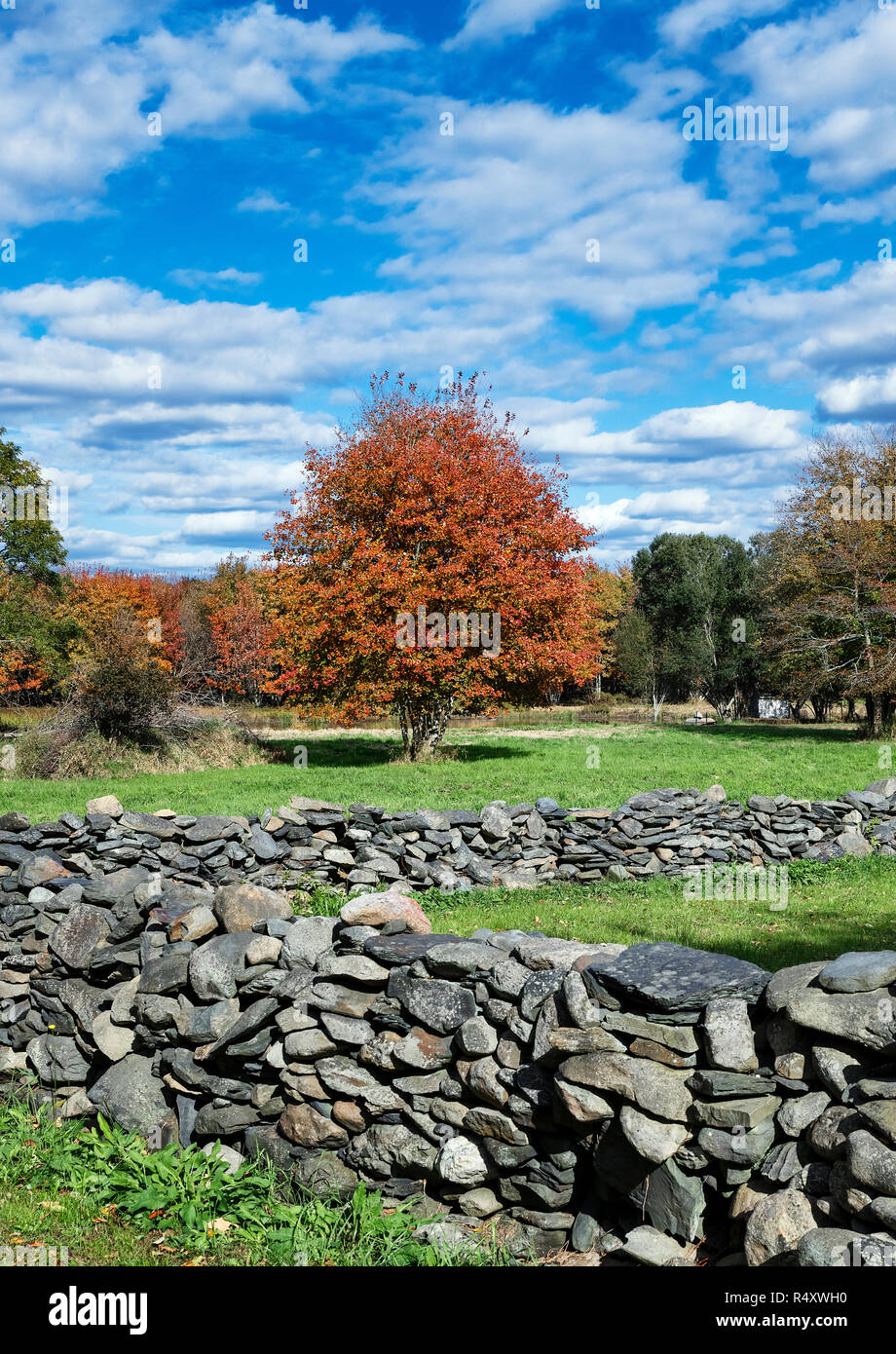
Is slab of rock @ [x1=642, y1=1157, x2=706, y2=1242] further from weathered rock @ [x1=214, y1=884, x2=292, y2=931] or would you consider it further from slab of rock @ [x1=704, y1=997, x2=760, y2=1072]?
weathered rock @ [x1=214, y1=884, x2=292, y2=931]

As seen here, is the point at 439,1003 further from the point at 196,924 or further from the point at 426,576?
A: the point at 426,576

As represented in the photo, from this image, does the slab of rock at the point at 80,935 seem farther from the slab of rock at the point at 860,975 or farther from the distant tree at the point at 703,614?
the distant tree at the point at 703,614

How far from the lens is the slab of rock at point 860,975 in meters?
4.14

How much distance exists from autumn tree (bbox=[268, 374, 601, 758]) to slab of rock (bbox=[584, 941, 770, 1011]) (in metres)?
14.4


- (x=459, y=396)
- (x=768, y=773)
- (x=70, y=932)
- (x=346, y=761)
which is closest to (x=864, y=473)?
(x=459, y=396)

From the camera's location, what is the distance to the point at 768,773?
1636 centimetres

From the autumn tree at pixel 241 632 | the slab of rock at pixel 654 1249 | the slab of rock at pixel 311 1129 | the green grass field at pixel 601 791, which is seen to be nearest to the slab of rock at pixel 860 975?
the slab of rock at pixel 654 1249

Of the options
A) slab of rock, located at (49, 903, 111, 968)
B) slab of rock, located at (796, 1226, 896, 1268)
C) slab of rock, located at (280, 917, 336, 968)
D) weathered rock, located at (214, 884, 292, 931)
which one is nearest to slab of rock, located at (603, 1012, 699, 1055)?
slab of rock, located at (796, 1226, 896, 1268)

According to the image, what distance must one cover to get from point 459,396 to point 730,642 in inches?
1195

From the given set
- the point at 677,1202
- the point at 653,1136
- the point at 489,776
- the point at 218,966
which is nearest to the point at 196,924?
the point at 218,966

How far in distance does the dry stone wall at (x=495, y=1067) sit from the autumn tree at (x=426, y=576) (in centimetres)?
1271

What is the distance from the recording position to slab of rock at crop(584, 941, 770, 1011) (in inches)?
176
